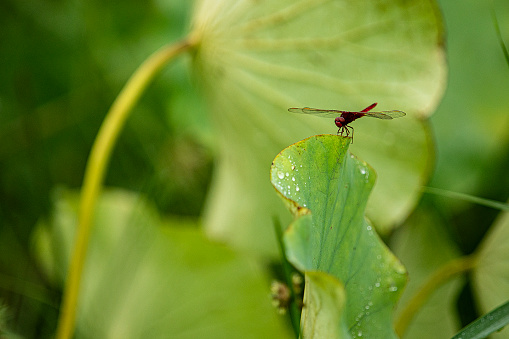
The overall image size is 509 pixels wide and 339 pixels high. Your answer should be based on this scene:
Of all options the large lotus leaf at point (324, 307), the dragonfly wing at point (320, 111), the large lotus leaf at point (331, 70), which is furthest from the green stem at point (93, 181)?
the large lotus leaf at point (324, 307)

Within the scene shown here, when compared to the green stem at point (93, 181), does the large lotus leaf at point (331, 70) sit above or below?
above

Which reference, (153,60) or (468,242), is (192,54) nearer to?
(153,60)

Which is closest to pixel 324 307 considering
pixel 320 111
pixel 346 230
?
pixel 346 230

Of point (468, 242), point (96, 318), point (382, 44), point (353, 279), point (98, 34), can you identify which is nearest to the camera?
point (353, 279)

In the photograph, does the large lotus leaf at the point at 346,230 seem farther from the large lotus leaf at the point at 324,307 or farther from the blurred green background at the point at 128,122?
the blurred green background at the point at 128,122

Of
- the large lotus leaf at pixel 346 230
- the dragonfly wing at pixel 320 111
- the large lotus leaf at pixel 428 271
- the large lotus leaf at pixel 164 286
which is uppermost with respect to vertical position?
the dragonfly wing at pixel 320 111

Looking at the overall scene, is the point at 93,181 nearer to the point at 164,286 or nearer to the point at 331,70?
the point at 164,286

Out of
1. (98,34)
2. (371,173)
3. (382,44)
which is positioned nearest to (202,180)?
(98,34)
